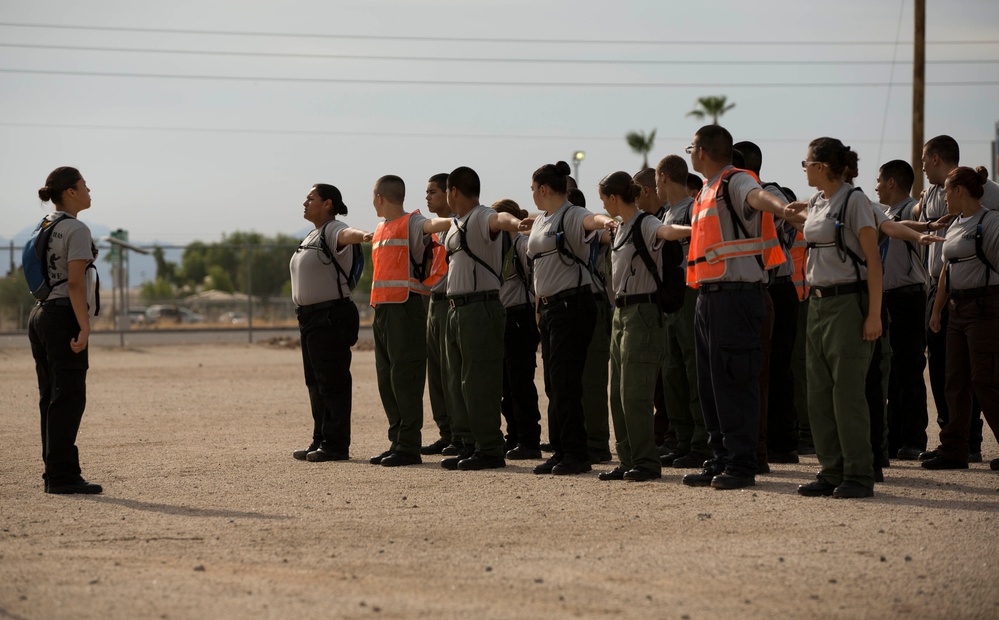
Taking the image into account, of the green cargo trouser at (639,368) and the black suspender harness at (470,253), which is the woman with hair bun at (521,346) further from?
the green cargo trouser at (639,368)

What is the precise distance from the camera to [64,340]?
8.96 meters

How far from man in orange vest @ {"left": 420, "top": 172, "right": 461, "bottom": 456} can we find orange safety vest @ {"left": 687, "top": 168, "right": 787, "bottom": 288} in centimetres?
266

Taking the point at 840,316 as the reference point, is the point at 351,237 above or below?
above

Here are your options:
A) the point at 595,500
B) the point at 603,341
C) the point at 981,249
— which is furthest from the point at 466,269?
the point at 981,249

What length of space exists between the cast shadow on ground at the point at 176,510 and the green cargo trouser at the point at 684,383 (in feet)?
11.8

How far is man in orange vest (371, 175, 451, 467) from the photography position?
414 inches

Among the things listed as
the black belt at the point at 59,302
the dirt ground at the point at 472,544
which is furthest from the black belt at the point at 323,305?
the black belt at the point at 59,302

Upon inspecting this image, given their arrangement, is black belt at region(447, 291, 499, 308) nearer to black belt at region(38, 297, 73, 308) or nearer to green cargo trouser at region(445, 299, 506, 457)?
green cargo trouser at region(445, 299, 506, 457)

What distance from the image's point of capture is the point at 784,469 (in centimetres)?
987

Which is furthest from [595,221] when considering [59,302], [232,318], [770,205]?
[232,318]

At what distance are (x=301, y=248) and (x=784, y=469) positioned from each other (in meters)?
4.46

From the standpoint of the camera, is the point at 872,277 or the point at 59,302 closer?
the point at 872,277

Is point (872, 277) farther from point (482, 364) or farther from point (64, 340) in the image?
point (64, 340)

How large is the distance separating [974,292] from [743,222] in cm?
219
